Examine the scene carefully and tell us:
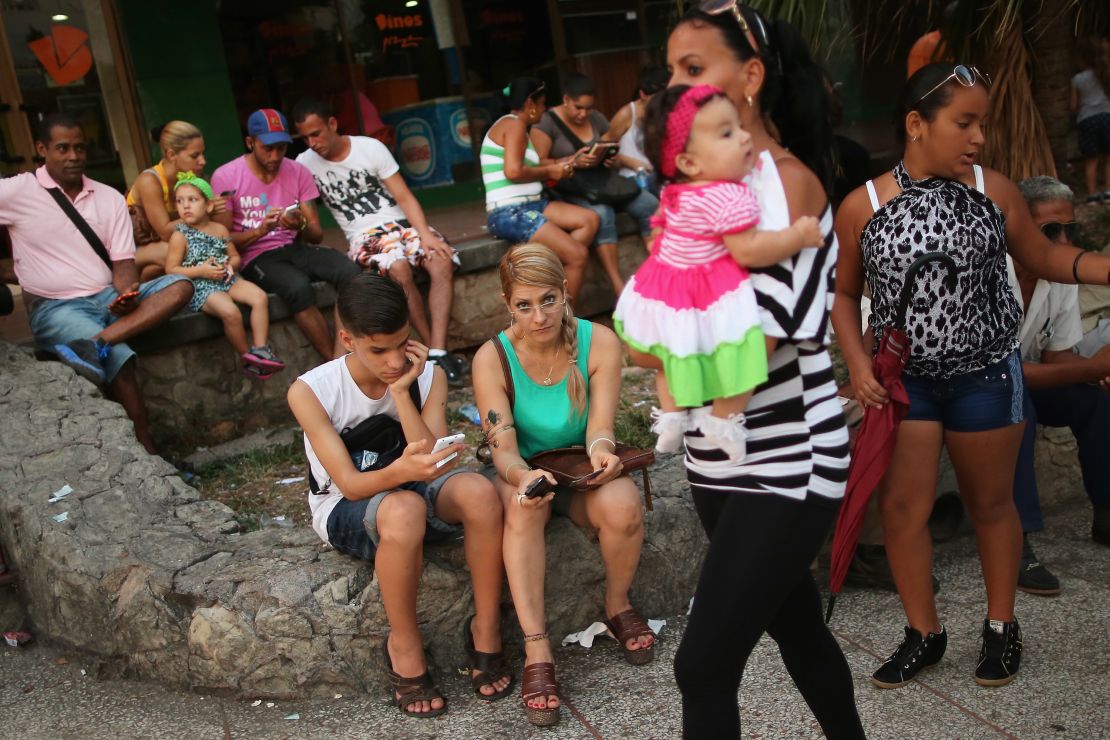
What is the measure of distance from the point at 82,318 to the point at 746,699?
11.5ft

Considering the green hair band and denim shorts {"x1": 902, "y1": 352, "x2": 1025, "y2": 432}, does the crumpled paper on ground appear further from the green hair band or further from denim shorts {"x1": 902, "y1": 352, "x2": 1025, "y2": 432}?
the green hair band

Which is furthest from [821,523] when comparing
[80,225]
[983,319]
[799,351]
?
[80,225]

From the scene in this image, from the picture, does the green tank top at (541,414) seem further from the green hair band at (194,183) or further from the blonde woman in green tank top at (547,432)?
the green hair band at (194,183)

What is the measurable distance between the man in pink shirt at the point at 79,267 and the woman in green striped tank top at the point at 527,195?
1.99m

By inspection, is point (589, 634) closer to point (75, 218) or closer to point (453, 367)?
point (453, 367)

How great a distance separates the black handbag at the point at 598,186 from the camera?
6477mm

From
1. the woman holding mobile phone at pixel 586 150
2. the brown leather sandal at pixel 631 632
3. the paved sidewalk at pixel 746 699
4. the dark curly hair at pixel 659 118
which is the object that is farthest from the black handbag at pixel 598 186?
the dark curly hair at pixel 659 118

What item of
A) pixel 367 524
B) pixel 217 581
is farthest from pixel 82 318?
pixel 367 524

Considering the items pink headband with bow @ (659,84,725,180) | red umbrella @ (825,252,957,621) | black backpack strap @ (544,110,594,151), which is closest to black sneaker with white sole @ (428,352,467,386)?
black backpack strap @ (544,110,594,151)

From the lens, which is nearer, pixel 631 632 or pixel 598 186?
pixel 631 632

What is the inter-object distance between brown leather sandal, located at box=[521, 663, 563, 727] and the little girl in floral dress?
1.39m

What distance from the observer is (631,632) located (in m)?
3.51

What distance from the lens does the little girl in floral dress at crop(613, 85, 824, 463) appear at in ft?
6.51

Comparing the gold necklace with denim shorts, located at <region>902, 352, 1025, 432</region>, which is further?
the gold necklace
